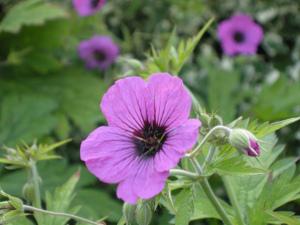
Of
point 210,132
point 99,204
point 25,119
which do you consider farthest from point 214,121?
point 25,119

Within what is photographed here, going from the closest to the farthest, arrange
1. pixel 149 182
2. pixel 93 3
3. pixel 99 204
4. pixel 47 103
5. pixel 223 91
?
pixel 149 182 → pixel 99 204 → pixel 47 103 → pixel 223 91 → pixel 93 3

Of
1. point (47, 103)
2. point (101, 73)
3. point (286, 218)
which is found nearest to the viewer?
point (286, 218)

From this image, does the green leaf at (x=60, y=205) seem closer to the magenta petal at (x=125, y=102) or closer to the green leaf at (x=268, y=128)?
the magenta petal at (x=125, y=102)

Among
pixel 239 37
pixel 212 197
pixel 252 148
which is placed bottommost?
pixel 239 37

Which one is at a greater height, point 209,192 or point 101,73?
point 209,192

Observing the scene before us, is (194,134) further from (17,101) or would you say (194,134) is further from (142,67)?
(17,101)

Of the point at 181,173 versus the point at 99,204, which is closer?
the point at 181,173

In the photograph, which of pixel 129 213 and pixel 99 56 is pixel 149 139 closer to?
pixel 129 213

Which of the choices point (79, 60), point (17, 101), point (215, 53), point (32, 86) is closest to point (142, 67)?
point (17, 101)
